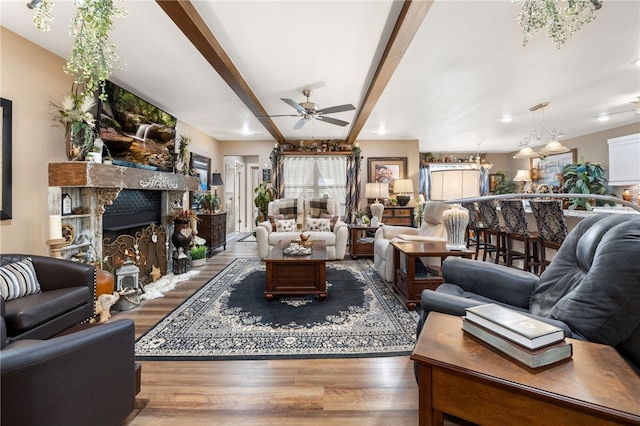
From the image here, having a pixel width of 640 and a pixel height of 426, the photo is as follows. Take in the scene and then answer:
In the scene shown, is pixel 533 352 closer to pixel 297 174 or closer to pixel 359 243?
pixel 359 243

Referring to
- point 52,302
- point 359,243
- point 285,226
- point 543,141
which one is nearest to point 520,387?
point 52,302

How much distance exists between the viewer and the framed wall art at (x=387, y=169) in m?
6.62

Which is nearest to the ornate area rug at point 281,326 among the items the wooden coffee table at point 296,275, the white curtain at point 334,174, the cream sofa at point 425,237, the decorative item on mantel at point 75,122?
the wooden coffee table at point 296,275

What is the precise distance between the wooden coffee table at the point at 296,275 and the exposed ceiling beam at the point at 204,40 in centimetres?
207

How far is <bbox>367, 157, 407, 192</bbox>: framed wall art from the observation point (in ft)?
21.7

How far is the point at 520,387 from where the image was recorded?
810mm

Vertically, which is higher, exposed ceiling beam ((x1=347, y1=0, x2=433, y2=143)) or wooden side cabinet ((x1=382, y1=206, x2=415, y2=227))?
exposed ceiling beam ((x1=347, y1=0, x2=433, y2=143))

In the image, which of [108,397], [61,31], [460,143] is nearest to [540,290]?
[108,397]

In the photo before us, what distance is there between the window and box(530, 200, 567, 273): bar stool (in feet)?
12.6

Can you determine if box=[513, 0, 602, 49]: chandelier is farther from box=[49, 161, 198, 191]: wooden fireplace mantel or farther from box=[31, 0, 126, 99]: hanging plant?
box=[49, 161, 198, 191]: wooden fireplace mantel

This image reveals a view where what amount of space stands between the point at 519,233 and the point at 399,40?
320cm

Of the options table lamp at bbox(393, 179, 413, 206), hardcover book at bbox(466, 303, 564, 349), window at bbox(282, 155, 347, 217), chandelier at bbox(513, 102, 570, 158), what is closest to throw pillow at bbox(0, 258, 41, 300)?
hardcover book at bbox(466, 303, 564, 349)

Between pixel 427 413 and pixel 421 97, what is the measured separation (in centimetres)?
390

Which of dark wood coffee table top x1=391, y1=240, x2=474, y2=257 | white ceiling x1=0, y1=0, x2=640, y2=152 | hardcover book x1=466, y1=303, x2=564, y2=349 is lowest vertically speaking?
hardcover book x1=466, y1=303, x2=564, y2=349
